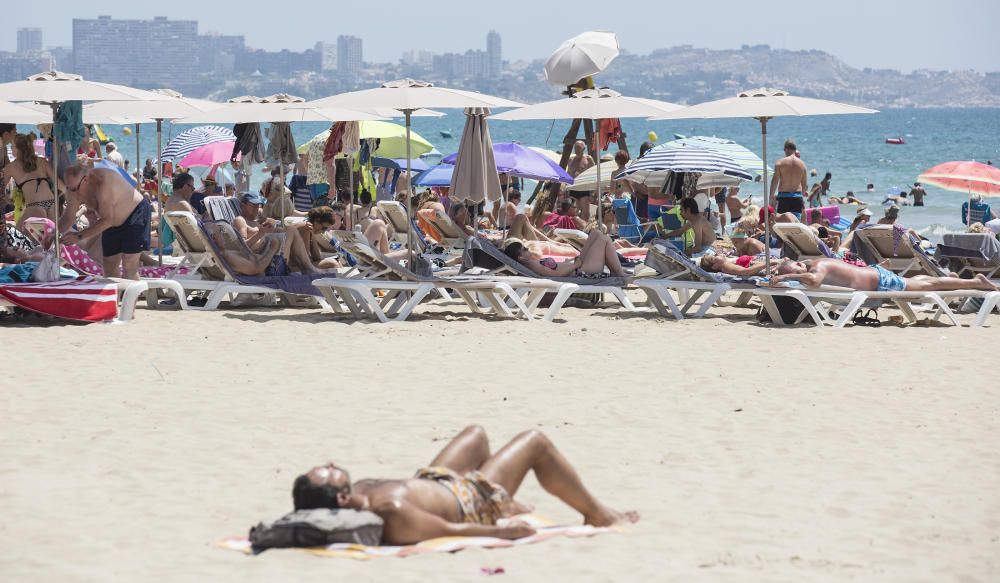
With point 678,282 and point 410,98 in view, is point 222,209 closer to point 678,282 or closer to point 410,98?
point 410,98

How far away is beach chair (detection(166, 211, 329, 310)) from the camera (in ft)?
34.5

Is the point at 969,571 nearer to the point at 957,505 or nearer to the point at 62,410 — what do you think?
the point at 957,505

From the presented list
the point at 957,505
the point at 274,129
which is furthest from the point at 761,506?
the point at 274,129

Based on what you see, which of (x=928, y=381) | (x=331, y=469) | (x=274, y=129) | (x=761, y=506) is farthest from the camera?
(x=274, y=129)

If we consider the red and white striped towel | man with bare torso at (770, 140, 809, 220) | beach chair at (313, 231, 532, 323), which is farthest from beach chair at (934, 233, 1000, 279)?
the red and white striped towel

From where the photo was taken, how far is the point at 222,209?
12.2 metres

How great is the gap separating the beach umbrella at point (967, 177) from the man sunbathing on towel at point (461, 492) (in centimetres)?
995

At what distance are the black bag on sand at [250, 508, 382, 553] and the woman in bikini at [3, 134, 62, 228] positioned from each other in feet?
24.2

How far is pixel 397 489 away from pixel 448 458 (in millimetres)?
303

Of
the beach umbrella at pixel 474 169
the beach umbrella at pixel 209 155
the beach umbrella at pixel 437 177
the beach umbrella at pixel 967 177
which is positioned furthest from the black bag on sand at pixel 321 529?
the beach umbrella at pixel 209 155

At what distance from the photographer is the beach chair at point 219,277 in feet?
34.5

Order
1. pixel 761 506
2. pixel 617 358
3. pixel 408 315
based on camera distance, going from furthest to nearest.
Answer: pixel 408 315
pixel 617 358
pixel 761 506

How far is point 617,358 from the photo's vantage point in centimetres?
852

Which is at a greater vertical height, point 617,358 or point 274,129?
point 274,129
